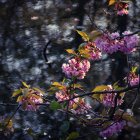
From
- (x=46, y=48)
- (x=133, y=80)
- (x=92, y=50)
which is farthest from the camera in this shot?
(x=46, y=48)

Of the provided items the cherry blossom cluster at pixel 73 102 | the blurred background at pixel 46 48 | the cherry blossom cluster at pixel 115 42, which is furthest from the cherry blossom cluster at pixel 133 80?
the blurred background at pixel 46 48

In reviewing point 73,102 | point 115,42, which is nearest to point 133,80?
point 115,42

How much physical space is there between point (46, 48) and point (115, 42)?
2.72 metres

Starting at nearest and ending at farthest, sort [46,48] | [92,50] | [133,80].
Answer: [133,80] < [92,50] < [46,48]

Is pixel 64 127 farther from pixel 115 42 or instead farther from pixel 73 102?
pixel 115 42

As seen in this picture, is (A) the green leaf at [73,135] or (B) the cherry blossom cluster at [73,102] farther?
(B) the cherry blossom cluster at [73,102]

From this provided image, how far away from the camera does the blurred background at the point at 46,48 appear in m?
3.80

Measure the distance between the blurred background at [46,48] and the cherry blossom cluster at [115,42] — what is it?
81cm

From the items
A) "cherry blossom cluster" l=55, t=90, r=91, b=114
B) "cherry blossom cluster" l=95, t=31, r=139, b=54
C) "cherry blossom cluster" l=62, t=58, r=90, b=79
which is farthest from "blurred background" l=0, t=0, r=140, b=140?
"cherry blossom cluster" l=95, t=31, r=139, b=54

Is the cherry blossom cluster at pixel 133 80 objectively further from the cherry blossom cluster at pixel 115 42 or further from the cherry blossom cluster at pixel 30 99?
the cherry blossom cluster at pixel 30 99

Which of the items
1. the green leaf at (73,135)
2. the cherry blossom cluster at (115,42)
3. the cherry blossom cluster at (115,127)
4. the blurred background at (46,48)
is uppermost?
the cherry blossom cluster at (115,42)

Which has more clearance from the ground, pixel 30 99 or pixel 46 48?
pixel 30 99

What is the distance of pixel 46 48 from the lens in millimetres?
5156

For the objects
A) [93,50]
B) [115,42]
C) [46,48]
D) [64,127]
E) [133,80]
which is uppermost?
[115,42]
